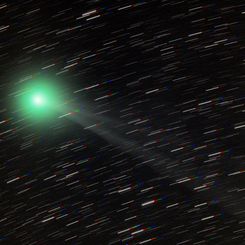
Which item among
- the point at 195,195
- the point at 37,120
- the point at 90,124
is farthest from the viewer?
the point at 195,195

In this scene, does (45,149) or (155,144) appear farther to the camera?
(155,144)

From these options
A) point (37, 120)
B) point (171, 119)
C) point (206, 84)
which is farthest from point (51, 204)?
point (206, 84)

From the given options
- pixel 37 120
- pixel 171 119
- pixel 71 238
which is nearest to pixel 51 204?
pixel 71 238

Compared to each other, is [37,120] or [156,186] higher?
[37,120]

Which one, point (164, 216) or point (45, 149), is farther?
point (164, 216)

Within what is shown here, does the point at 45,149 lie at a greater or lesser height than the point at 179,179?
greater

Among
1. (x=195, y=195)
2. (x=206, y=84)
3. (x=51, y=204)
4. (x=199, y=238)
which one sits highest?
(x=206, y=84)

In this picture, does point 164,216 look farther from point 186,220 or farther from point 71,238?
point 71,238

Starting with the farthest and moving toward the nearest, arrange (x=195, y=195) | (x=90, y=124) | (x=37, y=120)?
(x=195, y=195) < (x=90, y=124) < (x=37, y=120)

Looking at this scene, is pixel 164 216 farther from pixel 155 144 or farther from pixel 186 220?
pixel 155 144
